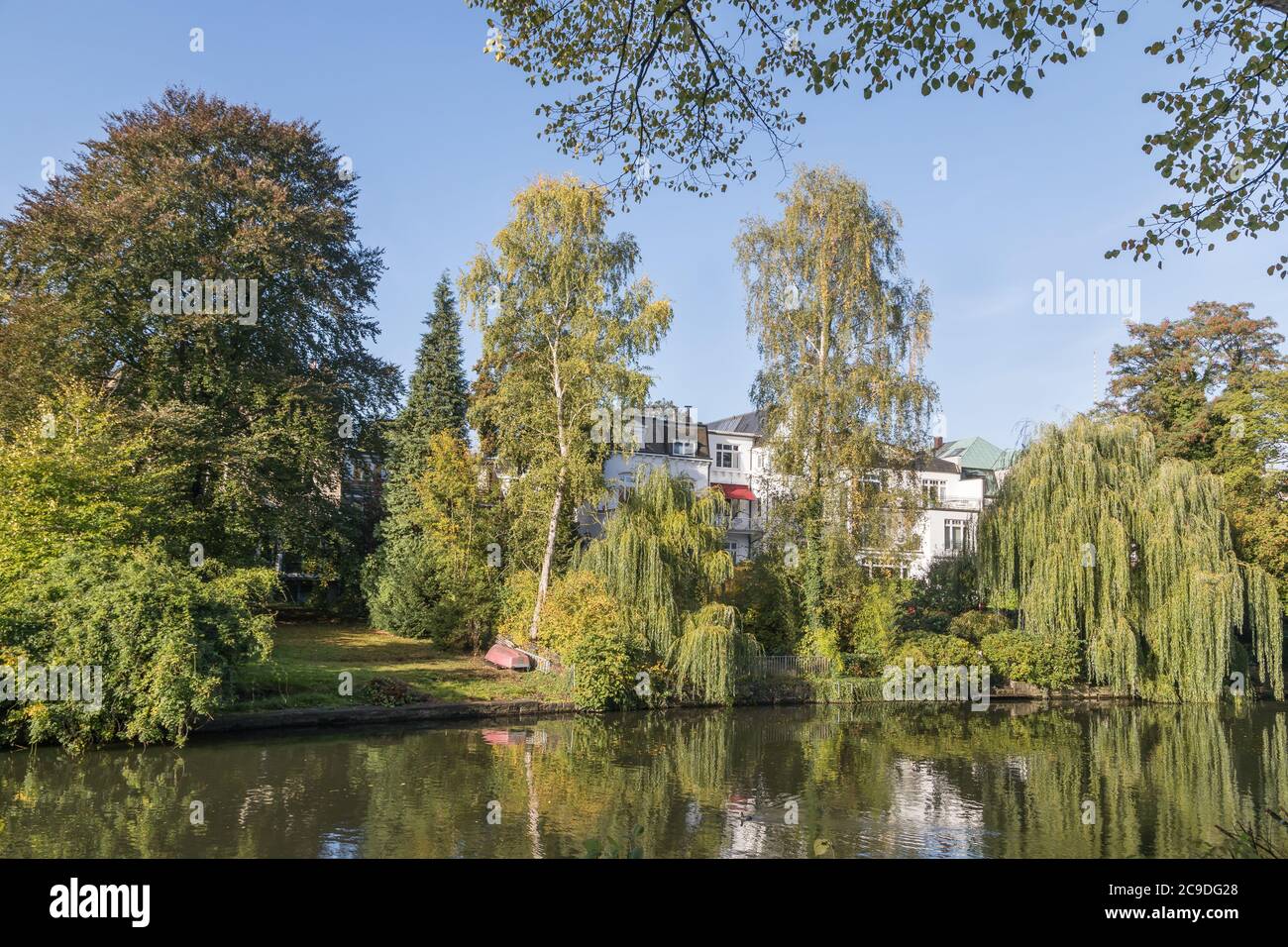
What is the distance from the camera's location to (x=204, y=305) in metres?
27.5

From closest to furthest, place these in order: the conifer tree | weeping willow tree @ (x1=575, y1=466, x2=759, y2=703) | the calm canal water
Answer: the calm canal water → weeping willow tree @ (x1=575, y1=466, x2=759, y2=703) → the conifer tree

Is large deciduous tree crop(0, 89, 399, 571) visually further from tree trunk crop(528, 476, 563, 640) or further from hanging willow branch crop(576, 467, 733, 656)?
hanging willow branch crop(576, 467, 733, 656)

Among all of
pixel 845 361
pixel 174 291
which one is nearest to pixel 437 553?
pixel 174 291

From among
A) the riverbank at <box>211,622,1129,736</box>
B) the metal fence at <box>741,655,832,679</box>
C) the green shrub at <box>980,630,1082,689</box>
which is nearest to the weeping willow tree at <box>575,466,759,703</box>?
the metal fence at <box>741,655,832,679</box>

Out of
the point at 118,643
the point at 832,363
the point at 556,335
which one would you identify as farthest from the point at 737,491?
the point at 118,643

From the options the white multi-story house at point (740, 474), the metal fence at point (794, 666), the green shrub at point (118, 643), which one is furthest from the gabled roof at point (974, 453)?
the green shrub at point (118, 643)

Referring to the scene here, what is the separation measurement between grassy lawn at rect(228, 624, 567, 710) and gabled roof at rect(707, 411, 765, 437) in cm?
2216

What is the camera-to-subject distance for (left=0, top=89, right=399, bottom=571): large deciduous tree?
25641 mm

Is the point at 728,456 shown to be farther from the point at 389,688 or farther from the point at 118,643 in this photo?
the point at 118,643

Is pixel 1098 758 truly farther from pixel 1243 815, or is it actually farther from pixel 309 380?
pixel 309 380

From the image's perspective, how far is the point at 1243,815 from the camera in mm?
14398

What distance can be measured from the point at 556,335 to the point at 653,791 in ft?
58.3
